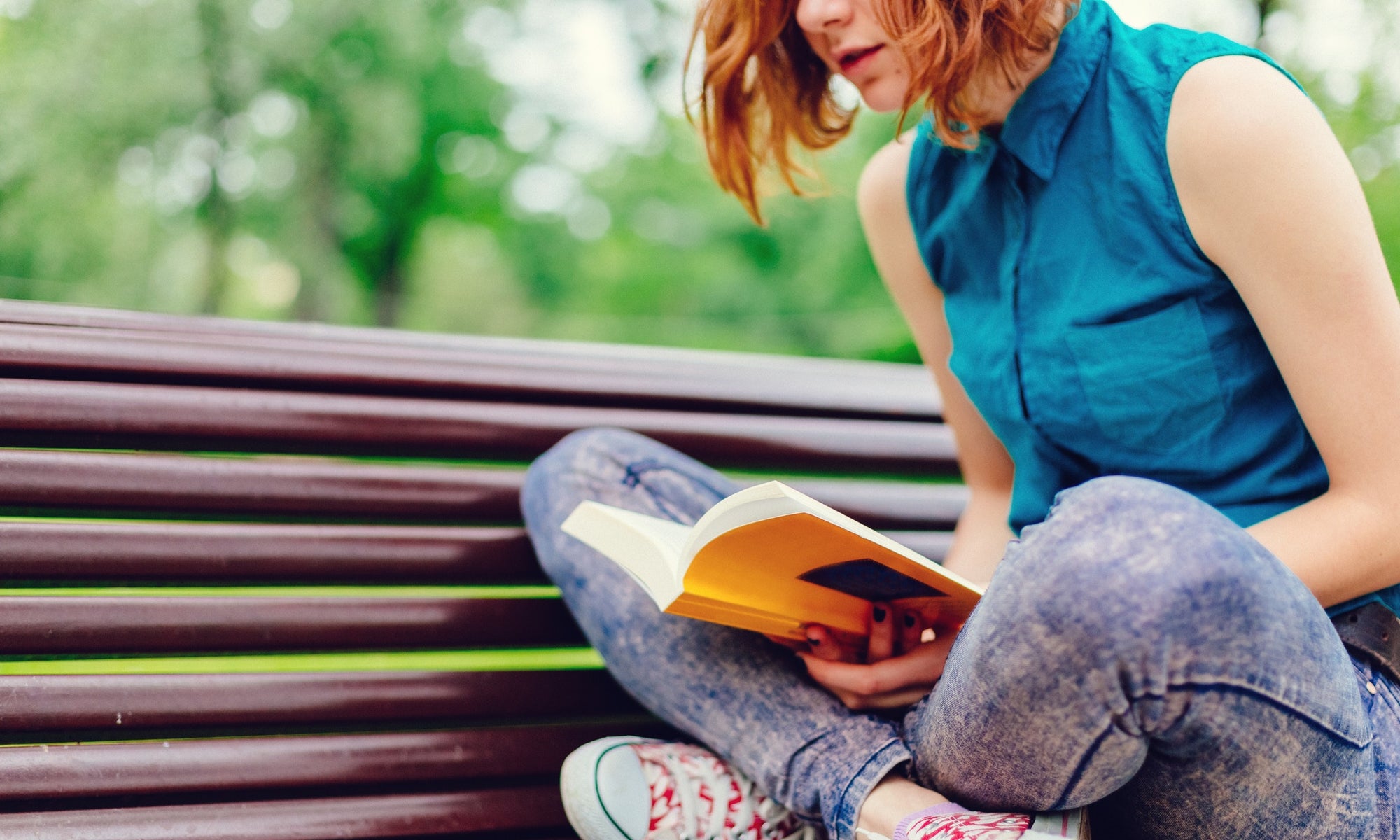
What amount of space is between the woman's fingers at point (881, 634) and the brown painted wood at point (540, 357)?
66 centimetres

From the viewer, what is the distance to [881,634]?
1.05 meters

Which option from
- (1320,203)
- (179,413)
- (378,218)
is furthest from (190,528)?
(378,218)

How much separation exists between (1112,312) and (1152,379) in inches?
3.2

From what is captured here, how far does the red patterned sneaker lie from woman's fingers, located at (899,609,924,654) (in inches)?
8.8

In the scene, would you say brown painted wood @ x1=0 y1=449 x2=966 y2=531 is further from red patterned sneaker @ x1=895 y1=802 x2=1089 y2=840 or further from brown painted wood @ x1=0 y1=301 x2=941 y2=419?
red patterned sneaker @ x1=895 y1=802 x2=1089 y2=840

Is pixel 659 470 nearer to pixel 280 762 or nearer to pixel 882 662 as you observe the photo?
pixel 882 662

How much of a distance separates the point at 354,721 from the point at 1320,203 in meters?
1.18

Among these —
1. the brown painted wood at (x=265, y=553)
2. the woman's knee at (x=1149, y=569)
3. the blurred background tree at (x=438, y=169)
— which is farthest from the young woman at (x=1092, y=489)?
the blurred background tree at (x=438, y=169)

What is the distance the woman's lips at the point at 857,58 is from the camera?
3.76 ft

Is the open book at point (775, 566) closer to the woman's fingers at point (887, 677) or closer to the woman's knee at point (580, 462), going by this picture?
the woman's fingers at point (887, 677)

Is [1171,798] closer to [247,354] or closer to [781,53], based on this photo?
[781,53]

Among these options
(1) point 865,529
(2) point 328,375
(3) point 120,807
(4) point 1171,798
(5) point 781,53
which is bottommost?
(3) point 120,807

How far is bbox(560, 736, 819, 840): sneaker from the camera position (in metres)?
0.99

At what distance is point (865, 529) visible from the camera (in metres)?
0.81
